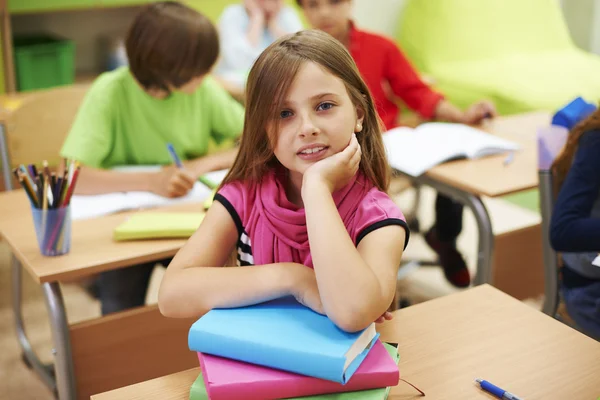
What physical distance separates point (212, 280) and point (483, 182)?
43.4 inches

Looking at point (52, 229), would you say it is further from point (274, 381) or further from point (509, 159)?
point (509, 159)

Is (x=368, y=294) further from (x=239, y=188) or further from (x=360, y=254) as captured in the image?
(x=239, y=188)

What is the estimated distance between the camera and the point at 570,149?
167cm

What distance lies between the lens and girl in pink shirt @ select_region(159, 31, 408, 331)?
1.02 m

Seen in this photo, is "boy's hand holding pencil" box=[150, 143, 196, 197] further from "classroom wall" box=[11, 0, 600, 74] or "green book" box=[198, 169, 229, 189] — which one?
"classroom wall" box=[11, 0, 600, 74]

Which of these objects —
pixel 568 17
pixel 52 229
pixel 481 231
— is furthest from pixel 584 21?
pixel 52 229

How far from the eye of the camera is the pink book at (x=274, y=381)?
3.01ft

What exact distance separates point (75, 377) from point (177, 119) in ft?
2.68

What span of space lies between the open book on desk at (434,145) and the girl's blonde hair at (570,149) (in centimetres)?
41

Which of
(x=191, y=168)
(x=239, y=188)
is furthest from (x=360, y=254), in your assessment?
(x=191, y=168)

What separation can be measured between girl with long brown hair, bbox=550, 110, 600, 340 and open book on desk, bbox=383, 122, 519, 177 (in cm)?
50

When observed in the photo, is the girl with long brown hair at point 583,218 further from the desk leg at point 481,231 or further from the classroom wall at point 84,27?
the classroom wall at point 84,27

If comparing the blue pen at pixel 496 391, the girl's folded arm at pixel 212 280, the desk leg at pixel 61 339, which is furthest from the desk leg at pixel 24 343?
the blue pen at pixel 496 391

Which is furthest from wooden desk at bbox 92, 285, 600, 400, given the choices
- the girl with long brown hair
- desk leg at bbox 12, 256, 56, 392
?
desk leg at bbox 12, 256, 56, 392
